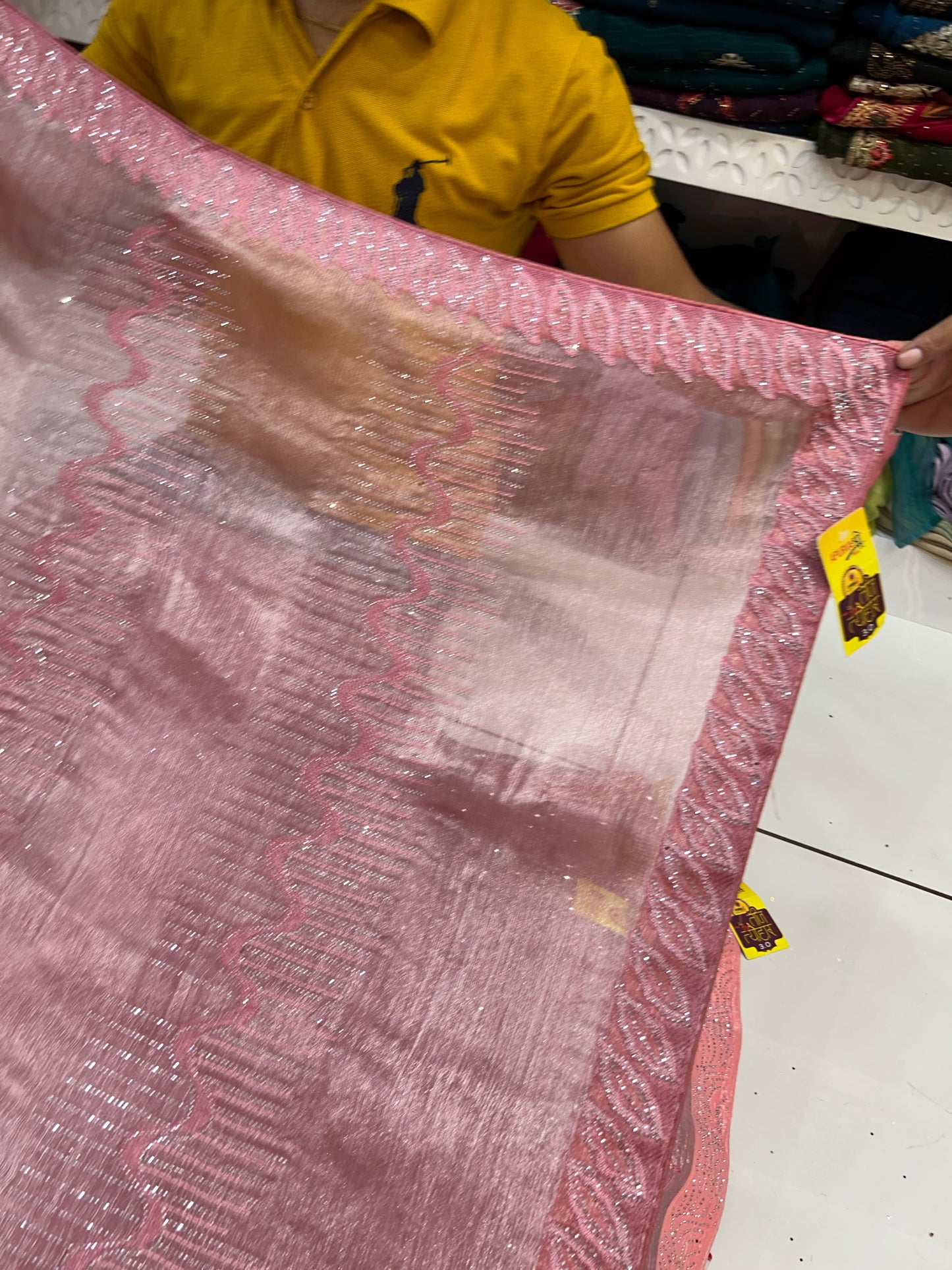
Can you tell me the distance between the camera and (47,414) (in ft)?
2.45

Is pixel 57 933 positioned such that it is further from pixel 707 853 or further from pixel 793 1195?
pixel 793 1195

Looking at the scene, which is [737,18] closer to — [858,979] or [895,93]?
[895,93]

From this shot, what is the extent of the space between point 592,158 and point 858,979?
96 cm

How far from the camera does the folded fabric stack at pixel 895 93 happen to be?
3.13 feet

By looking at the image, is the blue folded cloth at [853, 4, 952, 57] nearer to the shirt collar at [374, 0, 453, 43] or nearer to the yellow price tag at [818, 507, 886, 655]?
the shirt collar at [374, 0, 453, 43]

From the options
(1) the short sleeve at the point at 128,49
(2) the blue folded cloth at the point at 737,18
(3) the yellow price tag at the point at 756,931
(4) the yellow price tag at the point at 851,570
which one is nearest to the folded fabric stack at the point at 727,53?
(2) the blue folded cloth at the point at 737,18

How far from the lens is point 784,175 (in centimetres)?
111

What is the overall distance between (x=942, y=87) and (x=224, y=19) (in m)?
0.77

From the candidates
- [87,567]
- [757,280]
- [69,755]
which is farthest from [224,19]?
[757,280]

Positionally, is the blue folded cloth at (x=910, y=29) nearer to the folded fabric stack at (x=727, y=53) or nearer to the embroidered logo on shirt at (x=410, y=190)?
the folded fabric stack at (x=727, y=53)

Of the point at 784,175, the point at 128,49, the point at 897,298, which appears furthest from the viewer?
the point at 897,298

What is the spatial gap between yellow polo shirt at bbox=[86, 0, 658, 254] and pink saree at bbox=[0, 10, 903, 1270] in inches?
6.2

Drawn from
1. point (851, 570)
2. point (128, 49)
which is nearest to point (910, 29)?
point (851, 570)

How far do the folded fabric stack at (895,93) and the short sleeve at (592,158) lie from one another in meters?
0.33
